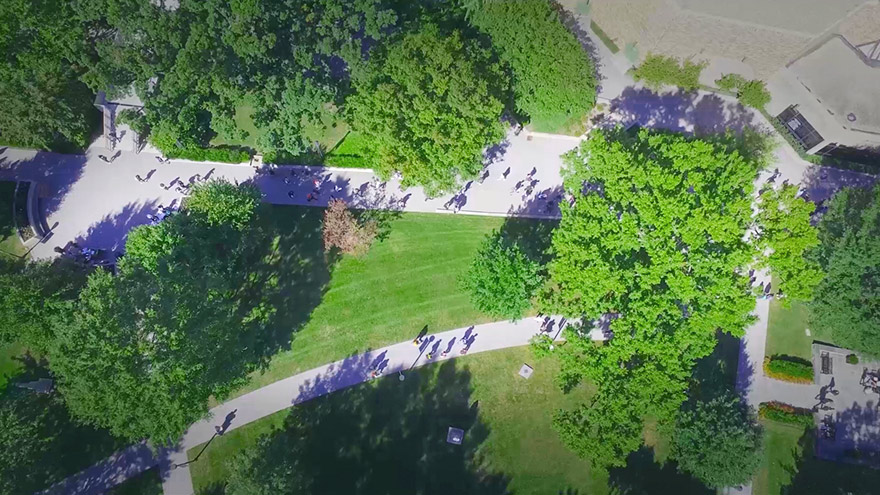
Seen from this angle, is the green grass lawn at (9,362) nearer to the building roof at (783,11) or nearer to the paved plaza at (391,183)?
the paved plaza at (391,183)

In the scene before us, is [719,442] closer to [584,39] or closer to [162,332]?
[584,39]

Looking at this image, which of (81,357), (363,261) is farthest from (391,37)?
(81,357)

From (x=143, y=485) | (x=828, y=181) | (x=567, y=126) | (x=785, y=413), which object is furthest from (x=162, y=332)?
(x=828, y=181)

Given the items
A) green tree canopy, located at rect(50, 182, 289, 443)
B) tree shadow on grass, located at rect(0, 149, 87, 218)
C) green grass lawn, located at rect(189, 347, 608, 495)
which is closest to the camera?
green tree canopy, located at rect(50, 182, 289, 443)

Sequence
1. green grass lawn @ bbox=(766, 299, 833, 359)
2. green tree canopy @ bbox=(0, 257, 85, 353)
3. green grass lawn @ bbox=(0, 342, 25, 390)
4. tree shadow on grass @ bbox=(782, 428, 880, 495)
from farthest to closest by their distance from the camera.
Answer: green grass lawn @ bbox=(766, 299, 833, 359) < green grass lawn @ bbox=(0, 342, 25, 390) < tree shadow on grass @ bbox=(782, 428, 880, 495) < green tree canopy @ bbox=(0, 257, 85, 353)

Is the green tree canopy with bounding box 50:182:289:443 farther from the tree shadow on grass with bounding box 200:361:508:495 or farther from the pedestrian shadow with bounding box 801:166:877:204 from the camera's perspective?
the pedestrian shadow with bounding box 801:166:877:204

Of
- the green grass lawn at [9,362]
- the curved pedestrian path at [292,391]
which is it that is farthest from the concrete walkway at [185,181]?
the curved pedestrian path at [292,391]

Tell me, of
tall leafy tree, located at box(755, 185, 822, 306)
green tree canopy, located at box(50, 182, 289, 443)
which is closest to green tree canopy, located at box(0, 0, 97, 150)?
green tree canopy, located at box(50, 182, 289, 443)
